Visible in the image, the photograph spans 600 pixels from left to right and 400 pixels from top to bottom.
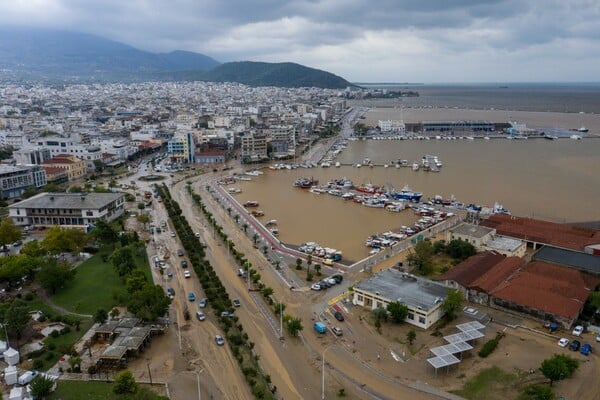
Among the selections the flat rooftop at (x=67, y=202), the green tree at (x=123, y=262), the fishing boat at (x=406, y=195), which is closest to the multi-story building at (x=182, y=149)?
the flat rooftop at (x=67, y=202)

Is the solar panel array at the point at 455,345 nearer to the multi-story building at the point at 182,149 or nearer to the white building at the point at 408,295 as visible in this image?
the white building at the point at 408,295

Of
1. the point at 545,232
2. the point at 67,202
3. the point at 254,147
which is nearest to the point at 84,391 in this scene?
the point at 67,202

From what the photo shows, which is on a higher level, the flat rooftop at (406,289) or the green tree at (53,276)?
the flat rooftop at (406,289)

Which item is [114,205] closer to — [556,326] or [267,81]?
[556,326]

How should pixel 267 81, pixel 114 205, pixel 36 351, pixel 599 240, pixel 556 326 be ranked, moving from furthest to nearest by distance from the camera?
pixel 267 81
pixel 114 205
pixel 599 240
pixel 556 326
pixel 36 351

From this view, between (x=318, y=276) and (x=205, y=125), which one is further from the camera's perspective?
(x=205, y=125)

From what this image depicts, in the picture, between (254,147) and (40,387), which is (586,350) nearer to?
(40,387)

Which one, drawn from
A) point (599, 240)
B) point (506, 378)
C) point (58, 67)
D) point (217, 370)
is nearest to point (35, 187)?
point (217, 370)
